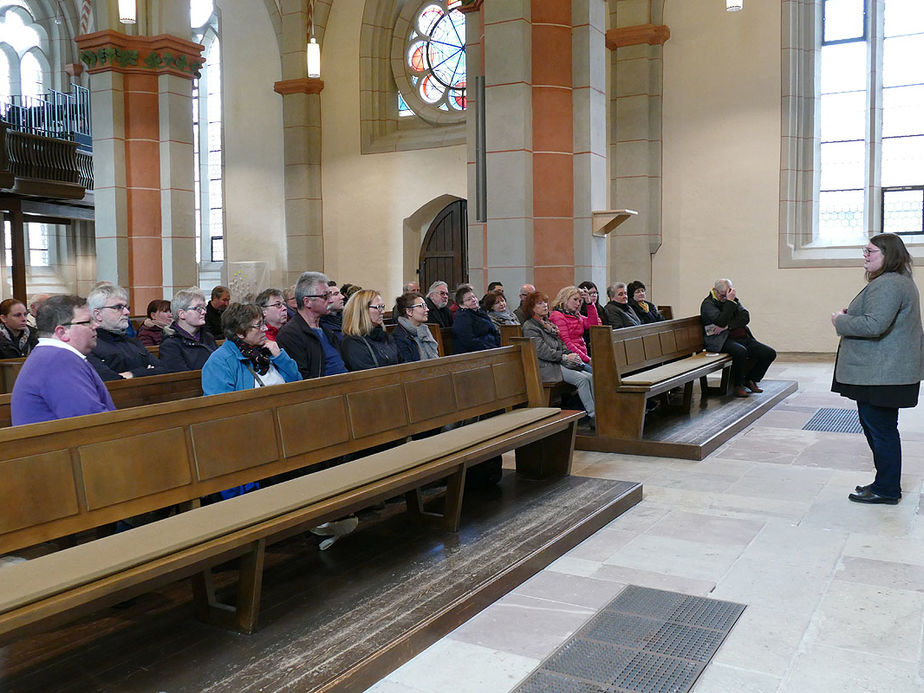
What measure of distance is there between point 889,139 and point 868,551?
33.1 ft

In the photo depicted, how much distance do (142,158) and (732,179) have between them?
8526 millimetres

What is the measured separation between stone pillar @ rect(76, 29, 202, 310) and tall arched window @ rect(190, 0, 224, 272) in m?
5.95

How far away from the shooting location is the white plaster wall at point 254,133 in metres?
15.3

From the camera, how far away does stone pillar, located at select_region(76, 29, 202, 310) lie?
10.9 m

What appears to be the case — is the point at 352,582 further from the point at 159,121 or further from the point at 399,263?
the point at 399,263

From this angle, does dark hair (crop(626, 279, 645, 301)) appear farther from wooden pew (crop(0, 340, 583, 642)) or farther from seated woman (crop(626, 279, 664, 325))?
wooden pew (crop(0, 340, 583, 642))

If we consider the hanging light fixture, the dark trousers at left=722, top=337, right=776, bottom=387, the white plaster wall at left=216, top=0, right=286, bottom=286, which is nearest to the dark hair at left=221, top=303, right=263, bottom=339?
the dark trousers at left=722, top=337, right=776, bottom=387

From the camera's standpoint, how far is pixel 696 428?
22.9 ft

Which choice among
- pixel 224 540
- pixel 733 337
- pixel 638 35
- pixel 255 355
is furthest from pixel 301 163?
pixel 224 540

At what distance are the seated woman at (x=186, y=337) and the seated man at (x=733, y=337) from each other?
18.1 feet

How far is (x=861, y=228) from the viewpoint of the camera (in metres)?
12.5

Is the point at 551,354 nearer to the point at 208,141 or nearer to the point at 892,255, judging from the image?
the point at 892,255

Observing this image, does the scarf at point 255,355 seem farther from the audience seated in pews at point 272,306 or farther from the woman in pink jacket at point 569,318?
the woman in pink jacket at point 569,318

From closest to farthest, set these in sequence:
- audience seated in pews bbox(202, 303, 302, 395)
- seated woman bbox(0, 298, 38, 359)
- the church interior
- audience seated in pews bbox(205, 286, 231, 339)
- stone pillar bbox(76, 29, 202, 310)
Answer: the church interior
audience seated in pews bbox(202, 303, 302, 395)
seated woman bbox(0, 298, 38, 359)
audience seated in pews bbox(205, 286, 231, 339)
stone pillar bbox(76, 29, 202, 310)
